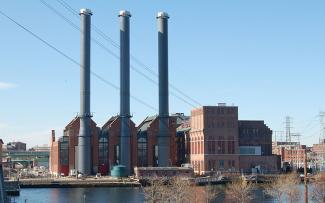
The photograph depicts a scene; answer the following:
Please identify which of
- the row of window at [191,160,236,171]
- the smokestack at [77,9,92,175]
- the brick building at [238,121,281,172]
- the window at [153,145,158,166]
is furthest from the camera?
the window at [153,145,158,166]

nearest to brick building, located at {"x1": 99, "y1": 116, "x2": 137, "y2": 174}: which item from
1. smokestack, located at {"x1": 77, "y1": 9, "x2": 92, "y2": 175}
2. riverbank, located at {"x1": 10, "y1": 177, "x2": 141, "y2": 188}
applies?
smokestack, located at {"x1": 77, "y1": 9, "x2": 92, "y2": 175}

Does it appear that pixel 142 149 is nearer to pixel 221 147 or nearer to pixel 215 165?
pixel 215 165

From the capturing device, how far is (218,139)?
12900cm

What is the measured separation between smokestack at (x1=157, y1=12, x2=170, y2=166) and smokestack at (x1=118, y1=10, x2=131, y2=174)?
6.58m

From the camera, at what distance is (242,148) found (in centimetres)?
13488

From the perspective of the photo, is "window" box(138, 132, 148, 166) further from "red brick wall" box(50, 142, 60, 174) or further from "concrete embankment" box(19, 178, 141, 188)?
"red brick wall" box(50, 142, 60, 174)

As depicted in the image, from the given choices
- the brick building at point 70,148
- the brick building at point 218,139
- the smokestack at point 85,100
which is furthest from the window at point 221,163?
the smokestack at point 85,100

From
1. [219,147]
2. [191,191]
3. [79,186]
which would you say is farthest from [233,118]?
[191,191]

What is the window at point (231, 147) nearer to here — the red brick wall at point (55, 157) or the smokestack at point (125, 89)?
the smokestack at point (125, 89)

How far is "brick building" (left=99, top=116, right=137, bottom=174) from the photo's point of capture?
427ft

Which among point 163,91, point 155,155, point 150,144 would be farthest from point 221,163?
point 163,91

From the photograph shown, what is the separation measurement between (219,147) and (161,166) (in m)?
13.0

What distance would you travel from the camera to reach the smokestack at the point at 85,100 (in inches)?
4724

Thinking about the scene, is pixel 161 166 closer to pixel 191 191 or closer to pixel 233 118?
pixel 233 118
